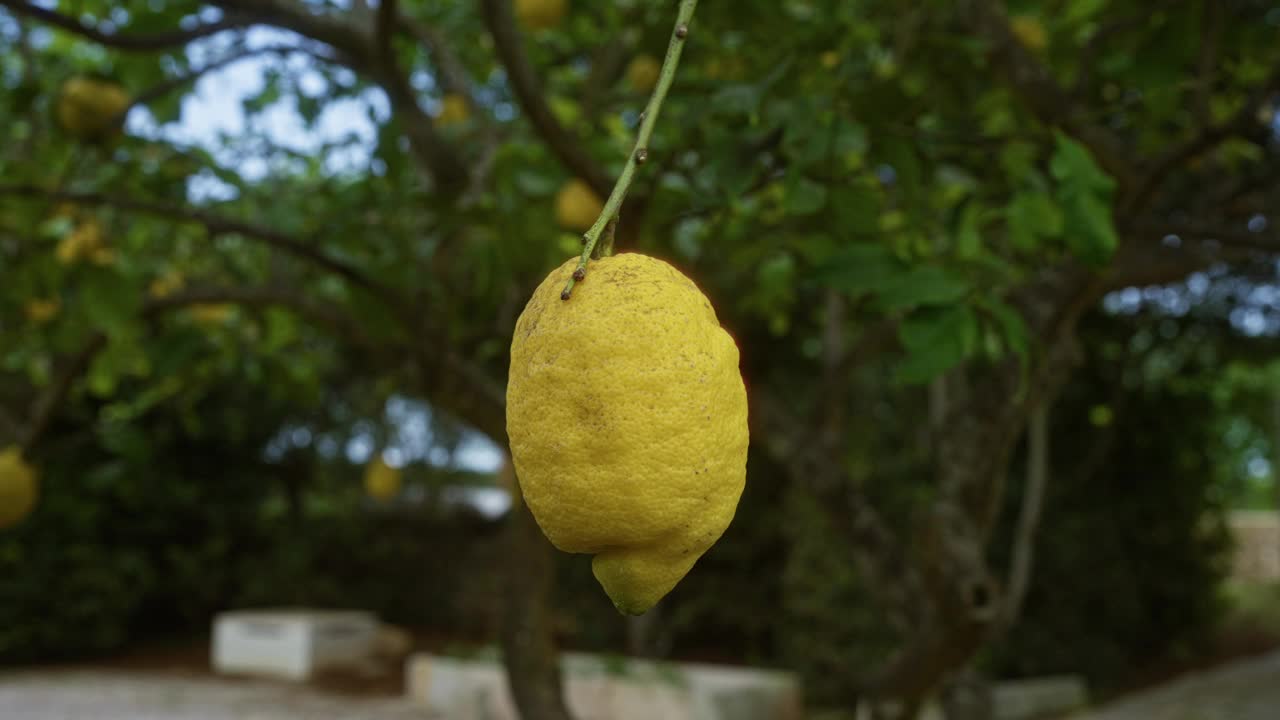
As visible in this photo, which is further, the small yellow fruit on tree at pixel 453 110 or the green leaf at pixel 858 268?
the small yellow fruit on tree at pixel 453 110

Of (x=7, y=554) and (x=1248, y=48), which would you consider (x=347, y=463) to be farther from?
A: (x=1248, y=48)

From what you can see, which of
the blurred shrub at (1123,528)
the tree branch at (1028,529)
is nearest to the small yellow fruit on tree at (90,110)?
the tree branch at (1028,529)

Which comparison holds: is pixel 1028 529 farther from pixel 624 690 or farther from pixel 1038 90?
pixel 624 690

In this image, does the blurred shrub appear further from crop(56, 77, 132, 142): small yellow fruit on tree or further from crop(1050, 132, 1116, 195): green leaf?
crop(1050, 132, 1116, 195): green leaf

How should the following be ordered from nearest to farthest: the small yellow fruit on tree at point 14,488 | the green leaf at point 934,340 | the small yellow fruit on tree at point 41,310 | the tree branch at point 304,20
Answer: the green leaf at point 934,340 < the tree branch at point 304,20 < the small yellow fruit on tree at point 14,488 < the small yellow fruit on tree at point 41,310

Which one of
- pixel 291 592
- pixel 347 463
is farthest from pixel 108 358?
pixel 347 463

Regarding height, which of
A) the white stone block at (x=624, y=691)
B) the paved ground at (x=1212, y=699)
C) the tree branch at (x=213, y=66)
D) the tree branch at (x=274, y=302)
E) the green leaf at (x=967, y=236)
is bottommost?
the paved ground at (x=1212, y=699)

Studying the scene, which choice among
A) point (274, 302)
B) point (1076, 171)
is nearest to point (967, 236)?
point (1076, 171)

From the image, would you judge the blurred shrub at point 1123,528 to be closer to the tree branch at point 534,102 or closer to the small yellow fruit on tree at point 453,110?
the small yellow fruit on tree at point 453,110
